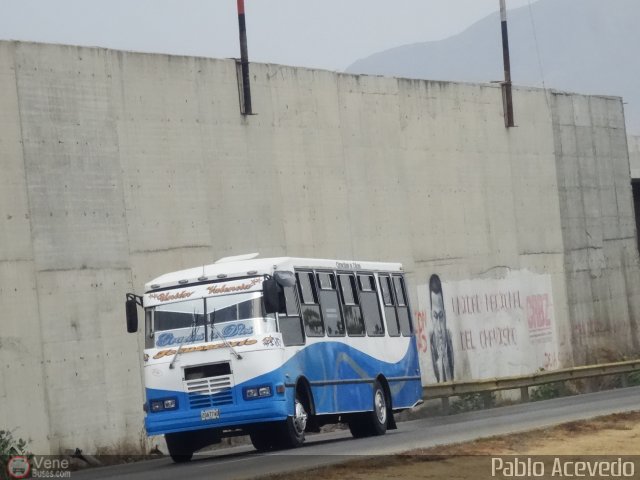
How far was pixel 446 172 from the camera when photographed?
1495 inches

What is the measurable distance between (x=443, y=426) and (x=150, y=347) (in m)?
6.22

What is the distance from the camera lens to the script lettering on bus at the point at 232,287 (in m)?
22.2

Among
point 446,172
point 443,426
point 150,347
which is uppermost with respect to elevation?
point 446,172

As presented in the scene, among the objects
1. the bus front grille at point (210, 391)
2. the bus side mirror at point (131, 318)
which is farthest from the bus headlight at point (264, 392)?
the bus side mirror at point (131, 318)

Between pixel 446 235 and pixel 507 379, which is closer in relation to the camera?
pixel 507 379

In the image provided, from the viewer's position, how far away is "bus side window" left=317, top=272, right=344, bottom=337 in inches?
943

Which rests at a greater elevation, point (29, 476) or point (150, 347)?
point (150, 347)

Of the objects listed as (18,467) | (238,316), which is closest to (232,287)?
(238,316)

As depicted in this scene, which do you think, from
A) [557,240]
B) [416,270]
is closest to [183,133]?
[416,270]

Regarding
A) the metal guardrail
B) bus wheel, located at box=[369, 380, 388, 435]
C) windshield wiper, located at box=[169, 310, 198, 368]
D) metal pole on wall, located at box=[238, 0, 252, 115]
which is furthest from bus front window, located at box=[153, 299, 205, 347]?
the metal guardrail

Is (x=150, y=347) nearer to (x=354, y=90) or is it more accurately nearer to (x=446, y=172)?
(x=354, y=90)

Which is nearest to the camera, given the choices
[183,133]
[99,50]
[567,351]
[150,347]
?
[150,347]

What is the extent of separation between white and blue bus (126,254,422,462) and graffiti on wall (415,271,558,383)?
1192cm

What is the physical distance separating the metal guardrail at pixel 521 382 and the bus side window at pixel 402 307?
5.60 metres
